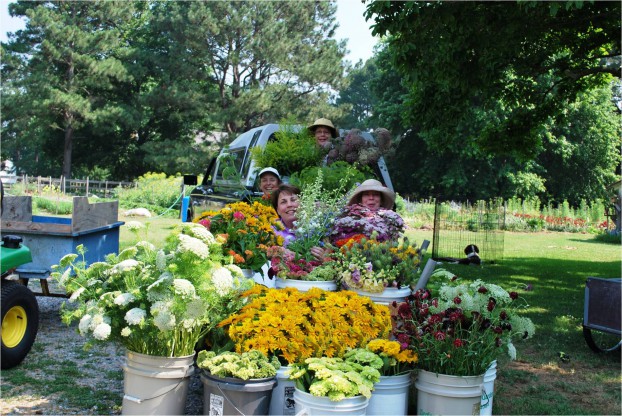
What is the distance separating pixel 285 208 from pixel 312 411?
2846 millimetres

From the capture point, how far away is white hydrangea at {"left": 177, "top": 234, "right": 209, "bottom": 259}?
10.9ft

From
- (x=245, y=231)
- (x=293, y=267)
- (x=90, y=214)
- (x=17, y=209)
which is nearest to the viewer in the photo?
(x=293, y=267)

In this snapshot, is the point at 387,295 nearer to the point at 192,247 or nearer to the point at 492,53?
the point at 192,247

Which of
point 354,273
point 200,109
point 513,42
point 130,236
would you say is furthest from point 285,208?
point 200,109

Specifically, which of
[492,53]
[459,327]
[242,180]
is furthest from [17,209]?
[492,53]

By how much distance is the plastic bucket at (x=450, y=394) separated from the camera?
3490mm

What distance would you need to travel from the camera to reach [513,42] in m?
9.43

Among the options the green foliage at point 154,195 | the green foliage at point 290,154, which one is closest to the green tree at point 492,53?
the green foliage at point 290,154

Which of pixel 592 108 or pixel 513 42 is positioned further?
pixel 592 108

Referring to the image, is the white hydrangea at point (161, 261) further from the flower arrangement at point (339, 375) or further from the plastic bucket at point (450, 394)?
the plastic bucket at point (450, 394)

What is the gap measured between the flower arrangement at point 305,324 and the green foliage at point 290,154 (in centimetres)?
287

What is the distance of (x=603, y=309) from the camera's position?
583 centimetres

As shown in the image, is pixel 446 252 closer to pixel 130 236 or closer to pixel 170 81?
pixel 130 236

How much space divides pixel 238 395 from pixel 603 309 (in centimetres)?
398
